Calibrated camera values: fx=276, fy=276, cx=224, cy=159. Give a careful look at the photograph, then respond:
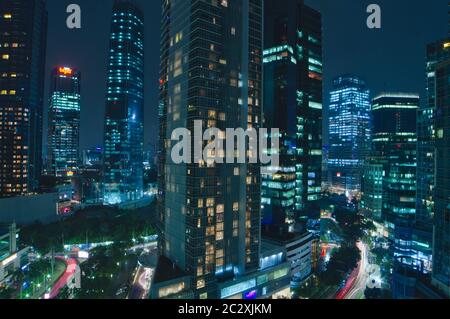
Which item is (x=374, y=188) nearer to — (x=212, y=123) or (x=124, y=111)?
(x=212, y=123)

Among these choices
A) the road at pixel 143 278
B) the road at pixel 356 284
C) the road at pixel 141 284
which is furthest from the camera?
the road at pixel 356 284

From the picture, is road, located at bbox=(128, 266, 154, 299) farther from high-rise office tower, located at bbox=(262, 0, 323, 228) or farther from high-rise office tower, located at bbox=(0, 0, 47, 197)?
high-rise office tower, located at bbox=(0, 0, 47, 197)

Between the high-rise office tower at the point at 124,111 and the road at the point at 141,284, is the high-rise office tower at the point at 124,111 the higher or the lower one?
the higher one

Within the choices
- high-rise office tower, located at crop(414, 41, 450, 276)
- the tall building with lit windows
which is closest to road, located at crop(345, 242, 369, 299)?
the tall building with lit windows

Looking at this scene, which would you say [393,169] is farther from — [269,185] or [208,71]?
[208,71]

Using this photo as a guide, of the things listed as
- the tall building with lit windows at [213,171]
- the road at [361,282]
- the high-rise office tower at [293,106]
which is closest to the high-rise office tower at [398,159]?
the road at [361,282]

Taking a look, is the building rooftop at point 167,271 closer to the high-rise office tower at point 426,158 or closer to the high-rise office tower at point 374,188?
the high-rise office tower at point 426,158

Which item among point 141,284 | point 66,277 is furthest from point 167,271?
point 66,277
